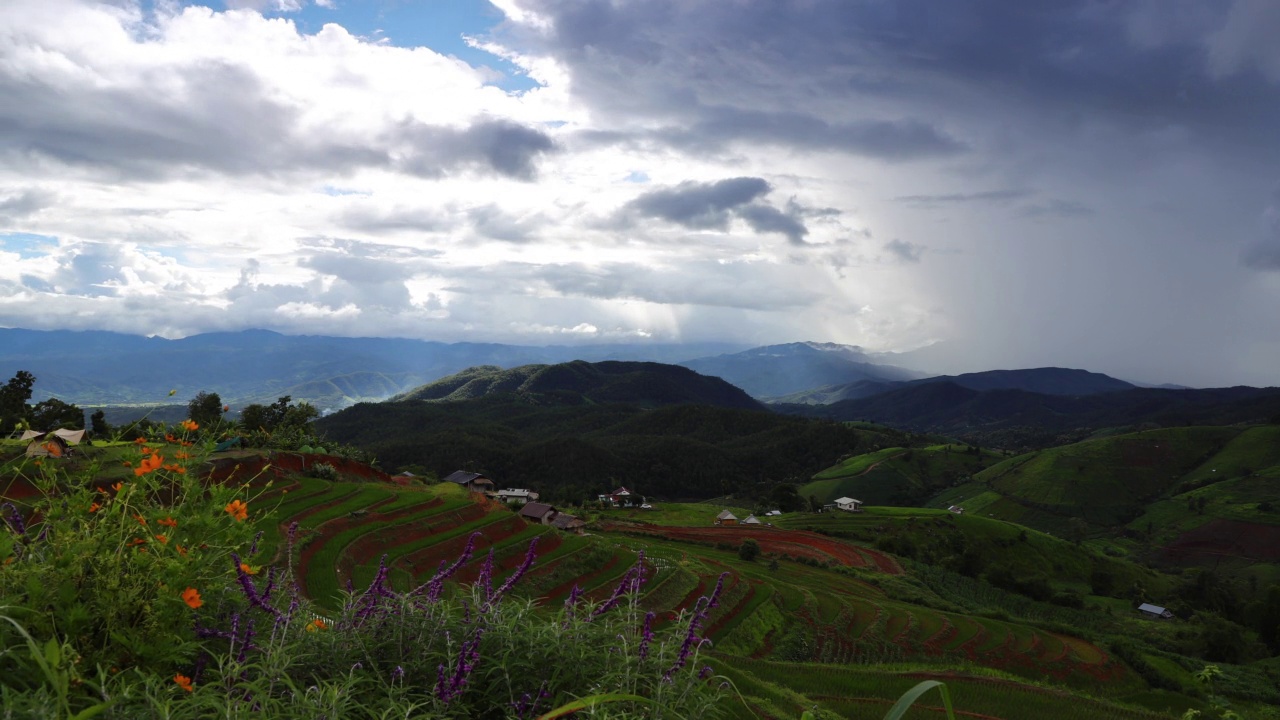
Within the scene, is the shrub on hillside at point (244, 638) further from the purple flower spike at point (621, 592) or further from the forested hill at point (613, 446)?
the forested hill at point (613, 446)

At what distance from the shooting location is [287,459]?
37.8 meters

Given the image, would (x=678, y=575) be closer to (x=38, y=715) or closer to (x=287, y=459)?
(x=287, y=459)

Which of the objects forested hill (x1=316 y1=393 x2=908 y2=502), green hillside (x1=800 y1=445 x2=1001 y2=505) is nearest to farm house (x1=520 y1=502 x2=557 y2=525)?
forested hill (x1=316 y1=393 x2=908 y2=502)

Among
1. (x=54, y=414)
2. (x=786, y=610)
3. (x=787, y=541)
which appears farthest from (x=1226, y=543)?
(x=54, y=414)

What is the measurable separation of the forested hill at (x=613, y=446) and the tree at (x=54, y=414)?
128 feet

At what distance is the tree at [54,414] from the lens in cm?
3838

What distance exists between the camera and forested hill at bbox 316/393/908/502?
117750mm

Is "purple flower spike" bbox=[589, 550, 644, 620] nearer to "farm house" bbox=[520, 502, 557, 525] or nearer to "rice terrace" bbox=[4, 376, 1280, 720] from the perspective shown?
"rice terrace" bbox=[4, 376, 1280, 720]

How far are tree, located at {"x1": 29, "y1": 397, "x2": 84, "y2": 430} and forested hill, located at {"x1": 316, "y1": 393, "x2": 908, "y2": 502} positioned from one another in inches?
1539

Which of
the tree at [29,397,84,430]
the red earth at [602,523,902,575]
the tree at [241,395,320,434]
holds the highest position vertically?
the tree at [29,397,84,430]

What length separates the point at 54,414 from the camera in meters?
40.9

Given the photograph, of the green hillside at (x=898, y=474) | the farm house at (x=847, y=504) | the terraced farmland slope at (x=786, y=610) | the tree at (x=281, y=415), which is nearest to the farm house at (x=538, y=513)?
the terraced farmland slope at (x=786, y=610)

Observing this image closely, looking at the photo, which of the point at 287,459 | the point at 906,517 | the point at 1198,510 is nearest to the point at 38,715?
the point at 287,459

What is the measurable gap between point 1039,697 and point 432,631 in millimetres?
23836
